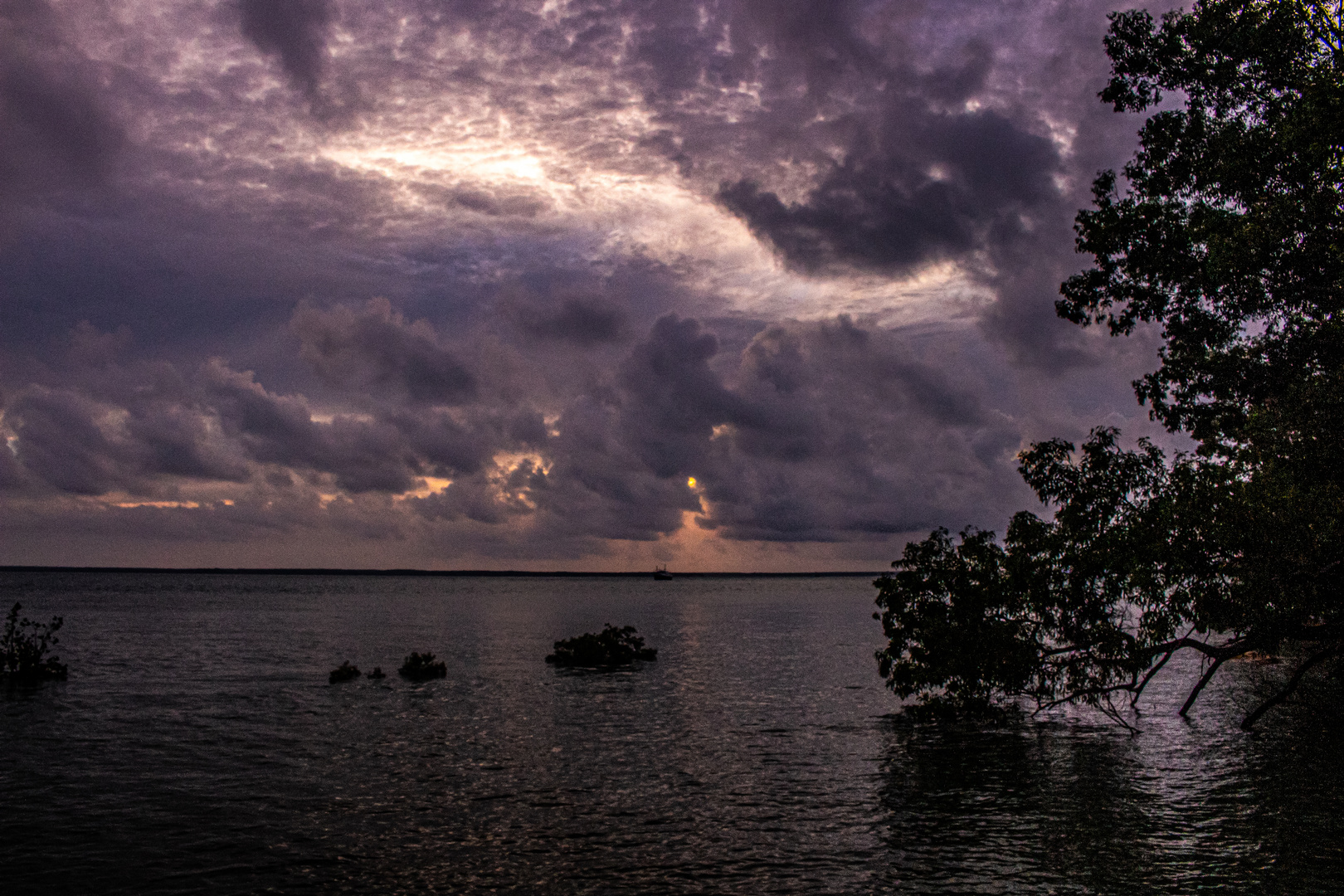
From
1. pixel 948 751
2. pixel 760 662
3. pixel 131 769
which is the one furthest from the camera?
pixel 760 662

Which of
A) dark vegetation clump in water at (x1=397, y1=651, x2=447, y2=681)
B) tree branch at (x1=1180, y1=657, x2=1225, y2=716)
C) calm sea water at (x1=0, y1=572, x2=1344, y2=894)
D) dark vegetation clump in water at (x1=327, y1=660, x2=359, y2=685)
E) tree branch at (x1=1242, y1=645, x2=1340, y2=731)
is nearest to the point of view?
calm sea water at (x1=0, y1=572, x2=1344, y2=894)

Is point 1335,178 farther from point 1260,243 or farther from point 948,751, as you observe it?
point 948,751

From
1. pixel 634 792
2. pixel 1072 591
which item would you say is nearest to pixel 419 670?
pixel 634 792

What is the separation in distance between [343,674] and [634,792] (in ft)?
104

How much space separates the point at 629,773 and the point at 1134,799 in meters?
15.5

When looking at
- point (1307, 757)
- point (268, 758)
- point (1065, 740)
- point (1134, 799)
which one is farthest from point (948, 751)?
point (268, 758)

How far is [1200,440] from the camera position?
115 feet

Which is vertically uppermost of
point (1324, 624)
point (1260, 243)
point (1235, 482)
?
point (1260, 243)

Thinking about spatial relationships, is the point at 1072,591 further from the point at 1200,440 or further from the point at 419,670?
the point at 419,670

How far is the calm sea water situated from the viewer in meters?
20.1

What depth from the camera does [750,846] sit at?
72.9 feet

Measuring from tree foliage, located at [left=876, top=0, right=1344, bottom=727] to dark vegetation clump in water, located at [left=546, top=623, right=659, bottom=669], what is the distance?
1216 inches

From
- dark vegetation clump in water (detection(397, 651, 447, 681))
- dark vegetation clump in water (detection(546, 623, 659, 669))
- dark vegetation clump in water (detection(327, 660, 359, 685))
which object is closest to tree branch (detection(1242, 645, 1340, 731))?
dark vegetation clump in water (detection(546, 623, 659, 669))

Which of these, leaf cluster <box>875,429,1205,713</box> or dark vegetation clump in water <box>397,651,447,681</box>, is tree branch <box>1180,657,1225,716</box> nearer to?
leaf cluster <box>875,429,1205,713</box>
